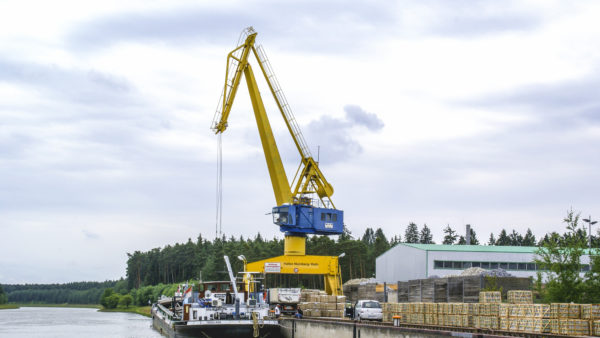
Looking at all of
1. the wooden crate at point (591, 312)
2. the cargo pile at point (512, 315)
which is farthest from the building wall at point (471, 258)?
the wooden crate at point (591, 312)

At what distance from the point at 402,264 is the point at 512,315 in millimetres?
50893

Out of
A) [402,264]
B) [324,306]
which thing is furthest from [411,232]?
[324,306]

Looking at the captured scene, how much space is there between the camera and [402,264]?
78188 mm

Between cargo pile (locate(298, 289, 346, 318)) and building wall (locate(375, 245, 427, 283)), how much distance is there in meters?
25.8

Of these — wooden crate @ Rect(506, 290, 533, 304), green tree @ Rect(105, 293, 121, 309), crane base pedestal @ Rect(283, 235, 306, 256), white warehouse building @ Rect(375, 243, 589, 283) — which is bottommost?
green tree @ Rect(105, 293, 121, 309)

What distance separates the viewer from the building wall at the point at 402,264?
72.6m

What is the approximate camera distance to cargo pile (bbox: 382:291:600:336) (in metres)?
24.9

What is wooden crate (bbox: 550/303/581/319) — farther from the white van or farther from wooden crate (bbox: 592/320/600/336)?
the white van

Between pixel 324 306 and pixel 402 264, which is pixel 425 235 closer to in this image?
pixel 402 264

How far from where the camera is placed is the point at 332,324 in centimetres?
3653

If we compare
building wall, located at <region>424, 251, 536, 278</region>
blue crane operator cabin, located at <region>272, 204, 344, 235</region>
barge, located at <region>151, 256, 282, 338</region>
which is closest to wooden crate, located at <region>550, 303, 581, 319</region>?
barge, located at <region>151, 256, 282, 338</region>

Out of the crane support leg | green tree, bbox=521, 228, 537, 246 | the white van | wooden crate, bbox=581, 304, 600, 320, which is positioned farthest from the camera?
green tree, bbox=521, 228, 537, 246

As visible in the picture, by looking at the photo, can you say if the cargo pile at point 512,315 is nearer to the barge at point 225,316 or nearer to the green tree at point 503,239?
the barge at point 225,316

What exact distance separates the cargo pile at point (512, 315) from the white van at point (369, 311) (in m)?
2.53
